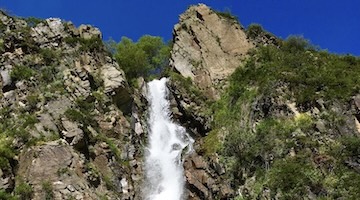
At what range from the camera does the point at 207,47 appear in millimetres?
46406

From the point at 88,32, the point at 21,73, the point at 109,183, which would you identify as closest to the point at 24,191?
the point at 109,183

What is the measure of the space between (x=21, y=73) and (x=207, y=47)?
1931 cm

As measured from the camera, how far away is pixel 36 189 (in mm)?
26047

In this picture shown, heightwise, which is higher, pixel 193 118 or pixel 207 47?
pixel 207 47

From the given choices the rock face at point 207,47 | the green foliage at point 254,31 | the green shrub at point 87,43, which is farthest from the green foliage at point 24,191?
the green foliage at point 254,31

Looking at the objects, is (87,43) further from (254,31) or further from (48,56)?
(254,31)

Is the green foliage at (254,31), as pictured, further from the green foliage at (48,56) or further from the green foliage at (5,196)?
the green foliage at (5,196)

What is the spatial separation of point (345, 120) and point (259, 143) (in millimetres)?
6232

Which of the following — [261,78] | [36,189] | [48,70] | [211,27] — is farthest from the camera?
[211,27]

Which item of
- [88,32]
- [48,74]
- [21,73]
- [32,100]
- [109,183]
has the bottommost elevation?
[109,183]

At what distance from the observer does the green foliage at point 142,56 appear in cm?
4959

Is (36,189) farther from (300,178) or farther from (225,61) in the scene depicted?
(225,61)

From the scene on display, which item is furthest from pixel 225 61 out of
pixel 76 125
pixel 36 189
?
pixel 36 189

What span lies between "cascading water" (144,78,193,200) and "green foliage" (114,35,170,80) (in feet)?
12.1
